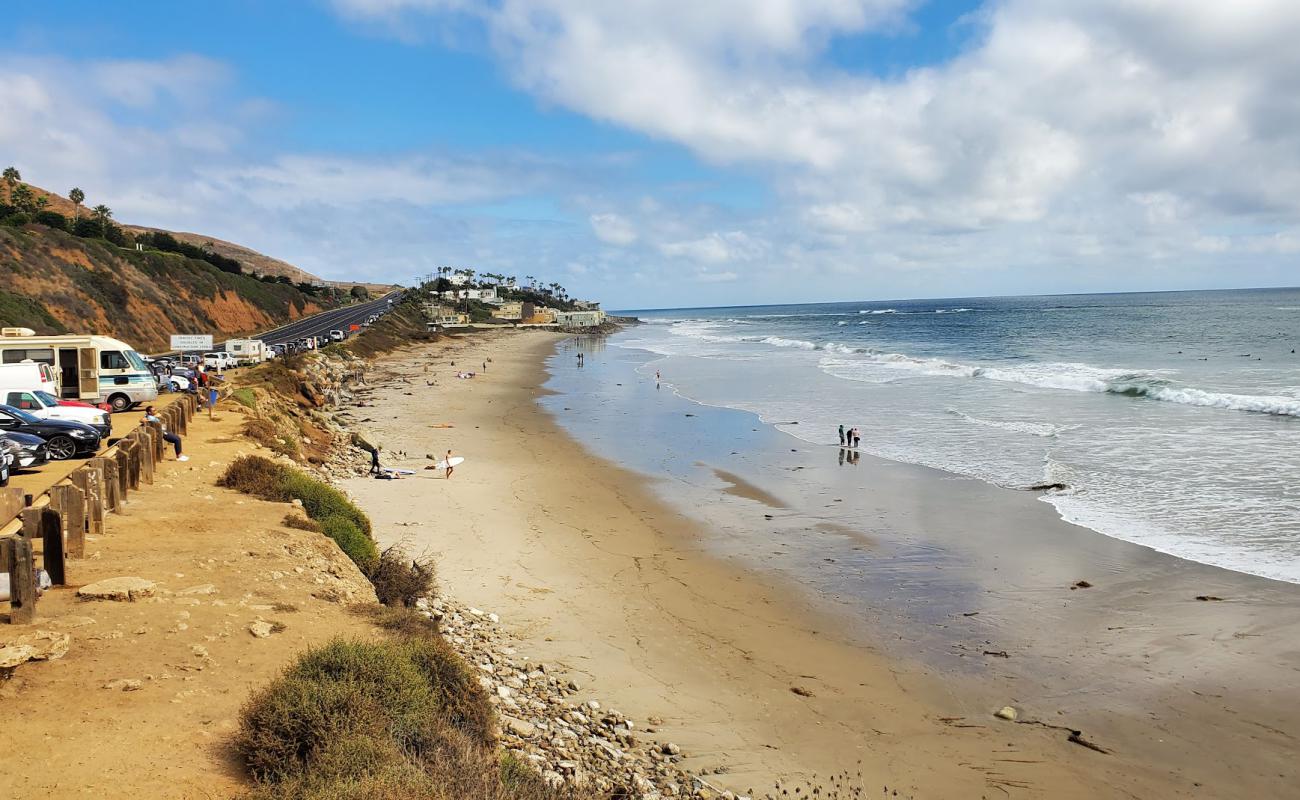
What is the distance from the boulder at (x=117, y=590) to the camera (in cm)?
980

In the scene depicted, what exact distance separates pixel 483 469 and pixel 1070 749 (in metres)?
19.5

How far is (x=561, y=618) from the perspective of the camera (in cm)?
1344

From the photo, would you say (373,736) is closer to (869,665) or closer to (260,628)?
(260,628)

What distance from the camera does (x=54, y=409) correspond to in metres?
19.8

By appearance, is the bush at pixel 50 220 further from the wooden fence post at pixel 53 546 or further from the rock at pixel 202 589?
the rock at pixel 202 589

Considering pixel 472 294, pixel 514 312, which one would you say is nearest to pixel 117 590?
pixel 514 312

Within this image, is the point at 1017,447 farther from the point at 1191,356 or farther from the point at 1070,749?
the point at 1191,356

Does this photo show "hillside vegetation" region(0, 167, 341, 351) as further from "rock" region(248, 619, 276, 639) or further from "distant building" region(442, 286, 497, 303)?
"distant building" region(442, 286, 497, 303)

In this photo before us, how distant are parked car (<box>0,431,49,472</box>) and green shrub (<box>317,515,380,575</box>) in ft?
23.2

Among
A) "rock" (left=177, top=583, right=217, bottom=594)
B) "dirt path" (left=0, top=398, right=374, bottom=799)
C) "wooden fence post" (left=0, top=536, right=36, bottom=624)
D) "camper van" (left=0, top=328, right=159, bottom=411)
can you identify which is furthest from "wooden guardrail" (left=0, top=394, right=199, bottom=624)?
"camper van" (left=0, top=328, right=159, bottom=411)

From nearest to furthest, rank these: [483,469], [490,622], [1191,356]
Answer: [490,622]
[483,469]
[1191,356]

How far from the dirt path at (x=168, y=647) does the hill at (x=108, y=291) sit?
42056 mm

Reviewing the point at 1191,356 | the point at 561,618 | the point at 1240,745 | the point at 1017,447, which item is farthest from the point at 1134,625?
the point at 1191,356

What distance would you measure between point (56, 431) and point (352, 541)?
910 centimetres
